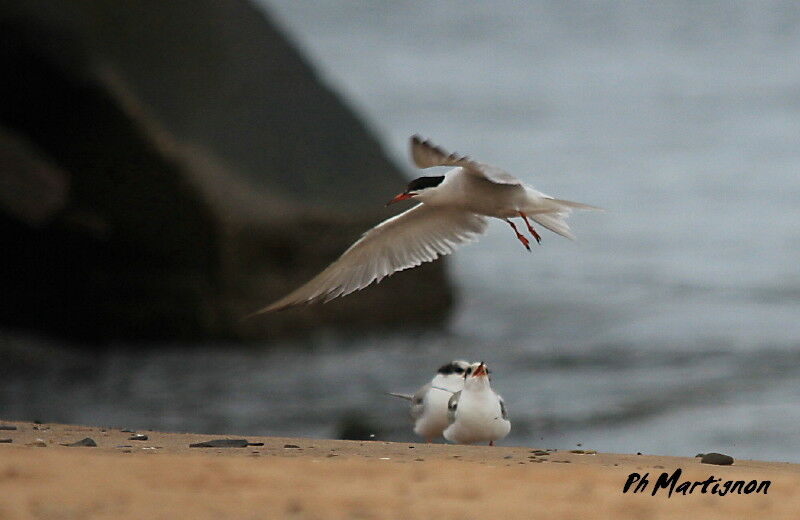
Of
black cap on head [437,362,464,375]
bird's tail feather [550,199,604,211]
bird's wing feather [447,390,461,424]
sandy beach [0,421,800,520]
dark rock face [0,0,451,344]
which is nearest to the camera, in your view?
sandy beach [0,421,800,520]

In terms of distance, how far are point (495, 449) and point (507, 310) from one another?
396 inches

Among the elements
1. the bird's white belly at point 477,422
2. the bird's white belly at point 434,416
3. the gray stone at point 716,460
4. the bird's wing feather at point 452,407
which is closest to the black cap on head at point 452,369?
the bird's white belly at point 434,416

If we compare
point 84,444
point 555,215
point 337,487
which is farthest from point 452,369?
point 337,487

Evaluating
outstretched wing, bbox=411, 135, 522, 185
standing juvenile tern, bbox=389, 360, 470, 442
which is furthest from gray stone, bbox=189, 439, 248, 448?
standing juvenile tern, bbox=389, 360, 470, 442

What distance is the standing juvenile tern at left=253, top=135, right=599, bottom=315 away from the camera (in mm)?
6555

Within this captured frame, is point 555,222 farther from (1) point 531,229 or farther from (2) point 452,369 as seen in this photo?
(2) point 452,369

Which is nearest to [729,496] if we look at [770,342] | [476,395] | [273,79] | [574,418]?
[476,395]

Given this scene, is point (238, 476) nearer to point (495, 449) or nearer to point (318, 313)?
point (495, 449)

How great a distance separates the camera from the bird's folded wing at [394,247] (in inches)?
278

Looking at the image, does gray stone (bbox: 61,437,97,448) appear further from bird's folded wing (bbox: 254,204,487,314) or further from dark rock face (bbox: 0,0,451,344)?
dark rock face (bbox: 0,0,451,344)

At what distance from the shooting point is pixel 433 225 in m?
7.29

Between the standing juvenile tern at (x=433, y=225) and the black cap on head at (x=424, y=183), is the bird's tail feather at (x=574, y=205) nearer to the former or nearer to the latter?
the standing juvenile tern at (x=433, y=225)

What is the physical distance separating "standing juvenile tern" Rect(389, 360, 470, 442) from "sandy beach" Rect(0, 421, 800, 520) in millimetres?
3139

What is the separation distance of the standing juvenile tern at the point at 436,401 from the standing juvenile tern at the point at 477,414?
11.9 inches
